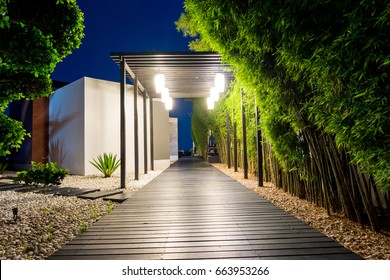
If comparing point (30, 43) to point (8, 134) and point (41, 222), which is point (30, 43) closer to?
point (8, 134)

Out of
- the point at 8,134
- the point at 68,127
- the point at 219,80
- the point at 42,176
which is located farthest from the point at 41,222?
the point at 68,127

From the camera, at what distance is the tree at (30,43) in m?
2.48

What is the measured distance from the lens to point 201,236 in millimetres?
2189

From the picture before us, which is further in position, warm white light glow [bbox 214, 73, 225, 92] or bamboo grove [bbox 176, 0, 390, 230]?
warm white light glow [bbox 214, 73, 225, 92]

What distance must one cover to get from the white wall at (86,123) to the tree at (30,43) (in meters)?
4.49

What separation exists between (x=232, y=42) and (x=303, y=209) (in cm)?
233

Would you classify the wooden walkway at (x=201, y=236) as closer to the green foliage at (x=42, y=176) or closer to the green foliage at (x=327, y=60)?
the green foliage at (x=327, y=60)

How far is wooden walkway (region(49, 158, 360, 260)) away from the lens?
72.4 inches

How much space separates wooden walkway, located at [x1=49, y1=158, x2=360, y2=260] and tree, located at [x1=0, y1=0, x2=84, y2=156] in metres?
1.70

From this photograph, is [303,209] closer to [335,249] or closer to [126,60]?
[335,249]

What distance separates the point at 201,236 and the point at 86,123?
21.5 ft

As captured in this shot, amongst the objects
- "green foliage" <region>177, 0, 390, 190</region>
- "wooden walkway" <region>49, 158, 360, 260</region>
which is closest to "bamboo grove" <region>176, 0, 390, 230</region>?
"green foliage" <region>177, 0, 390, 190</region>

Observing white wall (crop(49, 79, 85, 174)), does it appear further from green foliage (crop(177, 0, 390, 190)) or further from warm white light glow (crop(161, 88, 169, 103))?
green foliage (crop(177, 0, 390, 190))

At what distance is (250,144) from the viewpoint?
20.1 ft
